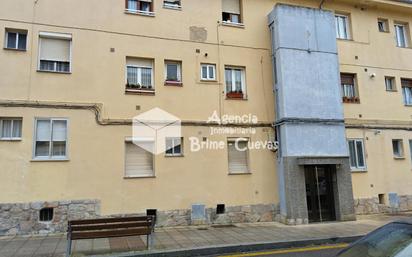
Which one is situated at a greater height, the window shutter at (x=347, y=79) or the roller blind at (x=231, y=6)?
the roller blind at (x=231, y=6)

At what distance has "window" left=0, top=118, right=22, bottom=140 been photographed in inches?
402

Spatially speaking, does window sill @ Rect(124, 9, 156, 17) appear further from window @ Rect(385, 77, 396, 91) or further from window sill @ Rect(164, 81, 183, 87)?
window @ Rect(385, 77, 396, 91)

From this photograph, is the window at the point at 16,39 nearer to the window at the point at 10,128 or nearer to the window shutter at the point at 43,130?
the window at the point at 10,128

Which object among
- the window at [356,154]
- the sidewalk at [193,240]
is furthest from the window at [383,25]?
the sidewalk at [193,240]

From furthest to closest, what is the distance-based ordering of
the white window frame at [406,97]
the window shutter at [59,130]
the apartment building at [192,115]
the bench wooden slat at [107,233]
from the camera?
1. the white window frame at [406,97]
2. the window shutter at [59,130]
3. the apartment building at [192,115]
4. the bench wooden slat at [107,233]

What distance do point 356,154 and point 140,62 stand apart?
971 centimetres

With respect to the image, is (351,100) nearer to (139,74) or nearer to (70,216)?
(139,74)

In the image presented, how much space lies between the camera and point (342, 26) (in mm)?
15258

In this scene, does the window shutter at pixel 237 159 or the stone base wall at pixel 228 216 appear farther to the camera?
the window shutter at pixel 237 159

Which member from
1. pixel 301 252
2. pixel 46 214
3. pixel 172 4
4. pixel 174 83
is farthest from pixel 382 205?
pixel 46 214

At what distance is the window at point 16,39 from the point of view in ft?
35.3

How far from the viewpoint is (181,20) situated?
1259 centimetres

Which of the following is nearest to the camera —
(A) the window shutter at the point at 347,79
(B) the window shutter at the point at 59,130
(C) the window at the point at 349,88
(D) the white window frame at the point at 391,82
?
(B) the window shutter at the point at 59,130

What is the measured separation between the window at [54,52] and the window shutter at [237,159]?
21.3ft
